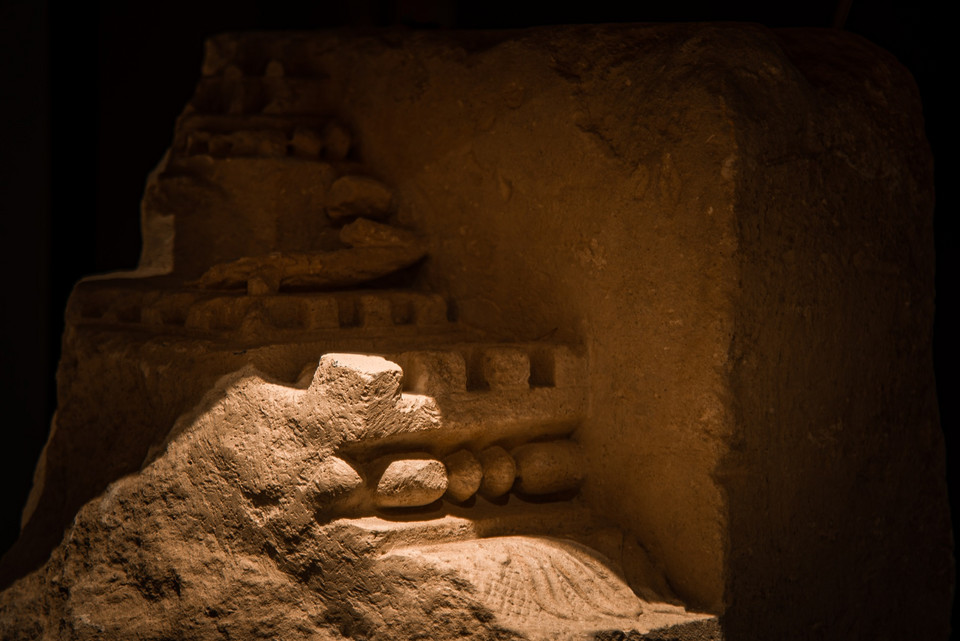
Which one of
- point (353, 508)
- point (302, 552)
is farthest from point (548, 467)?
point (302, 552)

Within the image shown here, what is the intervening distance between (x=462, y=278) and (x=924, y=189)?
130 centimetres

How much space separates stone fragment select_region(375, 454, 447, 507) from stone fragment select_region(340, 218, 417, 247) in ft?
2.50

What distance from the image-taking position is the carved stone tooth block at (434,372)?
2580 mm

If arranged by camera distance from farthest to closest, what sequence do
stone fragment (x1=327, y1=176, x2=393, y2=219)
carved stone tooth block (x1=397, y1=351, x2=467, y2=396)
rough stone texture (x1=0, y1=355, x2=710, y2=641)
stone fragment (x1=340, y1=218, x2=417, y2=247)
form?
1. stone fragment (x1=327, y1=176, x2=393, y2=219)
2. stone fragment (x1=340, y1=218, x2=417, y2=247)
3. carved stone tooth block (x1=397, y1=351, x2=467, y2=396)
4. rough stone texture (x1=0, y1=355, x2=710, y2=641)

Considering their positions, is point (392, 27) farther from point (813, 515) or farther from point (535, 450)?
point (813, 515)

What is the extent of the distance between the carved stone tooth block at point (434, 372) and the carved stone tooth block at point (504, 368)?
0.08 metres

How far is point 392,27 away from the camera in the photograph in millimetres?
3471

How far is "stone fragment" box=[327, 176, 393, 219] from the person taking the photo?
316cm

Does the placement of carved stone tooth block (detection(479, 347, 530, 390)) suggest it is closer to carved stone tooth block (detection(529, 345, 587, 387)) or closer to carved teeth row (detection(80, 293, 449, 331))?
carved stone tooth block (detection(529, 345, 587, 387))

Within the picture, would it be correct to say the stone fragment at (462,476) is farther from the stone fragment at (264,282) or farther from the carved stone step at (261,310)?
the stone fragment at (264,282)

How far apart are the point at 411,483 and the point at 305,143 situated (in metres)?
1.28

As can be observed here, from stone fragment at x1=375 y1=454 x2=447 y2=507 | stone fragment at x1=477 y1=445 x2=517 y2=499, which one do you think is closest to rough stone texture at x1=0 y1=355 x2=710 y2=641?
stone fragment at x1=375 y1=454 x2=447 y2=507

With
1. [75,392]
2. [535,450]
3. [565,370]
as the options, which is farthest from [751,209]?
[75,392]

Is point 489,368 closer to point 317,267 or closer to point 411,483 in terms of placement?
point 411,483
